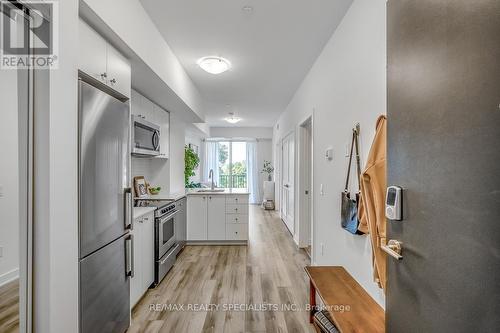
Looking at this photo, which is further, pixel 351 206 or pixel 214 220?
pixel 214 220

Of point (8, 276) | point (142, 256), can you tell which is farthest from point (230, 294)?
point (8, 276)

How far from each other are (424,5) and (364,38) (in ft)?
3.15

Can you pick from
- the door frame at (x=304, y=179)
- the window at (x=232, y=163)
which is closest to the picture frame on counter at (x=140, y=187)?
the door frame at (x=304, y=179)

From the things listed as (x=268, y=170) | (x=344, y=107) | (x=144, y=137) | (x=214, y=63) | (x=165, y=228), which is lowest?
(x=165, y=228)

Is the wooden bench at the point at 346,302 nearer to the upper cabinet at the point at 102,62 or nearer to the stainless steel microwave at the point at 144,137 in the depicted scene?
the upper cabinet at the point at 102,62

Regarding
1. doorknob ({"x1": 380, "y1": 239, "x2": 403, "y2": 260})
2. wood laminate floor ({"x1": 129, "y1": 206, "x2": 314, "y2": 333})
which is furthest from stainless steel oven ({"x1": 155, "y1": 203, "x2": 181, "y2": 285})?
doorknob ({"x1": 380, "y1": 239, "x2": 403, "y2": 260})

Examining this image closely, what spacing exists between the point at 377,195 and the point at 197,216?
3.48 meters

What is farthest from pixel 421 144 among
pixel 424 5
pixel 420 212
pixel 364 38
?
pixel 364 38

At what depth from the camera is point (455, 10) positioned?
2.66ft

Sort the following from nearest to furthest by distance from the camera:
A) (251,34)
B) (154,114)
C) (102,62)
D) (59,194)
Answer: (59,194) → (102,62) → (251,34) → (154,114)

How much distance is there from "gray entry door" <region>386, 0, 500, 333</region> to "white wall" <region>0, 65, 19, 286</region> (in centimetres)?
170

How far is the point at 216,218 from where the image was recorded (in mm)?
4461

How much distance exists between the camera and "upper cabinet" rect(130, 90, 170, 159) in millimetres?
3082

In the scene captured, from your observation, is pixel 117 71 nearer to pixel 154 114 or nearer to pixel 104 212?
pixel 104 212
